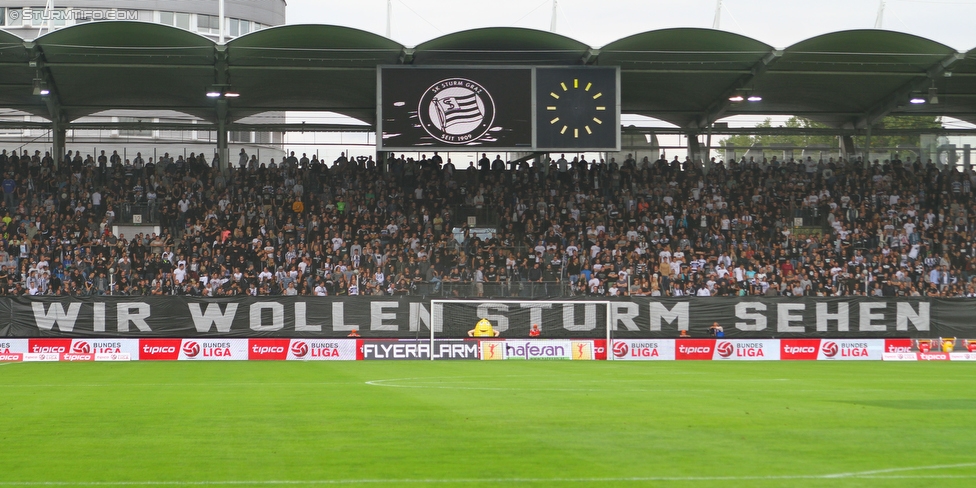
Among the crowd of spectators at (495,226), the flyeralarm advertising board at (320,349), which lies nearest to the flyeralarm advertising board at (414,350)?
the flyeralarm advertising board at (320,349)

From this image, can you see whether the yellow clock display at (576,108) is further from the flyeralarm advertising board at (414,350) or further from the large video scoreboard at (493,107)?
the flyeralarm advertising board at (414,350)

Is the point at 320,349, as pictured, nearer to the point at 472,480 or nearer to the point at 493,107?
the point at 493,107

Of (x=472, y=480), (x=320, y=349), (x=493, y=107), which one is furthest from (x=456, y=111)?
(x=472, y=480)

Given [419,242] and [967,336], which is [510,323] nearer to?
[419,242]

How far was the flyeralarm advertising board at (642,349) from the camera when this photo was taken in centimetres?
3316

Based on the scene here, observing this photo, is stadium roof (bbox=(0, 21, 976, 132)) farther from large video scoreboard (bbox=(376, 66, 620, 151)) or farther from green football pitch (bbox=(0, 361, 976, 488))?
green football pitch (bbox=(0, 361, 976, 488))

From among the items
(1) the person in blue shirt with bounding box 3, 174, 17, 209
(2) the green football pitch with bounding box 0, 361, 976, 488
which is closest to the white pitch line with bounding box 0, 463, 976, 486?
(2) the green football pitch with bounding box 0, 361, 976, 488

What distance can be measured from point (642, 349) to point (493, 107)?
9.82m

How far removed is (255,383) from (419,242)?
58.7ft

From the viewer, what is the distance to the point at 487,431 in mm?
13078

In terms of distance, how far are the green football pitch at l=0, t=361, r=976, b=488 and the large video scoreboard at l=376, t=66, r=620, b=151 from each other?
14.0 m

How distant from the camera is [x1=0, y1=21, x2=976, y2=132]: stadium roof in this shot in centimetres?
3559

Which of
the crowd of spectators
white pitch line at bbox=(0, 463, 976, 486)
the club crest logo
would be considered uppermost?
the club crest logo

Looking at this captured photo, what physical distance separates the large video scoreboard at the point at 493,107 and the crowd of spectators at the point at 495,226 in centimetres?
457
